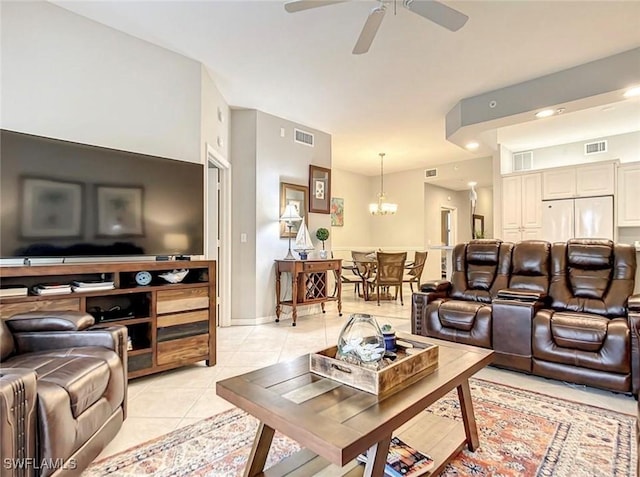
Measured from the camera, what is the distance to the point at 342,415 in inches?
46.9

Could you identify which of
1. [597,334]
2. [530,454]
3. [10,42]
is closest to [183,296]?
[10,42]

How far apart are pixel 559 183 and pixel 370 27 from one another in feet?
15.9

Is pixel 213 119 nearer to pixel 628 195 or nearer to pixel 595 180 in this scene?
pixel 595 180

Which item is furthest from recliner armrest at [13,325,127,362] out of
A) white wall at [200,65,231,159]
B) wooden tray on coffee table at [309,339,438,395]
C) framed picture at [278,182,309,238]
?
framed picture at [278,182,309,238]

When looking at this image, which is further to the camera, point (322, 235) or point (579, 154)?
point (579, 154)

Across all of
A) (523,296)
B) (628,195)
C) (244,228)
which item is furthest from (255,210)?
(628,195)

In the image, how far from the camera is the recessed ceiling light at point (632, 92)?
3.27m

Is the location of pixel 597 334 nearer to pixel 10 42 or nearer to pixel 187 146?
pixel 187 146

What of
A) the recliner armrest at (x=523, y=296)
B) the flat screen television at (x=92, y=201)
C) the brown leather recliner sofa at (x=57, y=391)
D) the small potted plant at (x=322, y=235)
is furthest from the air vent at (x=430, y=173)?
the brown leather recliner sofa at (x=57, y=391)

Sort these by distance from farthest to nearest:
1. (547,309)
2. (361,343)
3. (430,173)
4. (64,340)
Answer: (430,173) < (547,309) < (64,340) < (361,343)

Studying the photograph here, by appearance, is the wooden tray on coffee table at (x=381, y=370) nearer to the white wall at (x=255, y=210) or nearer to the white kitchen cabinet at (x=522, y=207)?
the white wall at (x=255, y=210)

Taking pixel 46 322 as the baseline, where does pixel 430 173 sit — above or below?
above

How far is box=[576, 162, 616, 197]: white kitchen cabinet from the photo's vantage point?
5125 millimetres

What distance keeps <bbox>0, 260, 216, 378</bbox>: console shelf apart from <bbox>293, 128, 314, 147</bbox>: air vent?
2727 millimetres
